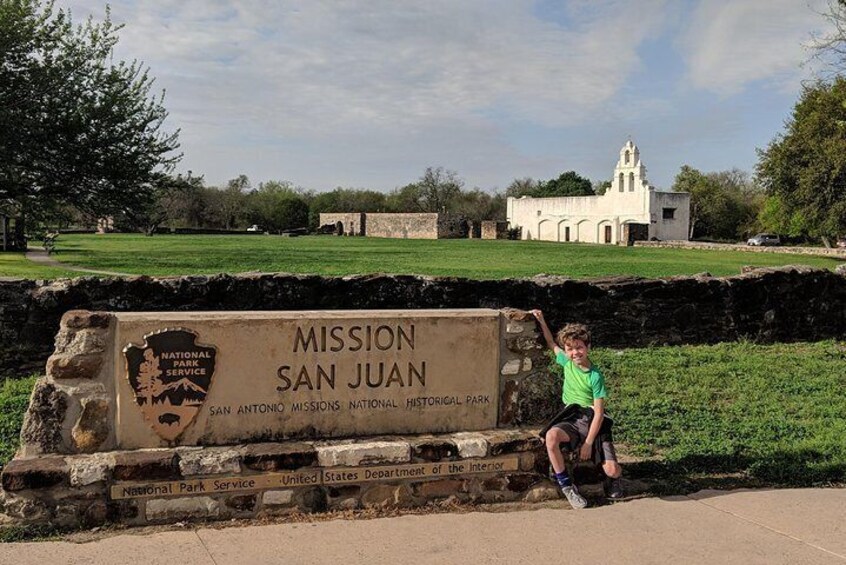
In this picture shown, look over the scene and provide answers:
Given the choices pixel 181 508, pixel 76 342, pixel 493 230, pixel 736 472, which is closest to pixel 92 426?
pixel 76 342

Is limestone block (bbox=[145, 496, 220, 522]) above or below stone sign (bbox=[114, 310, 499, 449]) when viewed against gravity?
below

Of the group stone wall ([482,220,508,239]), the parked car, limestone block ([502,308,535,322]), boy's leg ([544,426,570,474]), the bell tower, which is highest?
the bell tower

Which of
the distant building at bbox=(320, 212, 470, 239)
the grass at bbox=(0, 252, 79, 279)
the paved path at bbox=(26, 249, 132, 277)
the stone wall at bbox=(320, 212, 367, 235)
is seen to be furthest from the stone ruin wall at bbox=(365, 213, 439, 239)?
the grass at bbox=(0, 252, 79, 279)

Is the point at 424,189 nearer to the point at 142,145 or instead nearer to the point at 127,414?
the point at 142,145

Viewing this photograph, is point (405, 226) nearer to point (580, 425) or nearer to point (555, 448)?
point (580, 425)

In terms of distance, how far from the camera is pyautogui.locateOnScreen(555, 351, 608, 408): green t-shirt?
5320 millimetres

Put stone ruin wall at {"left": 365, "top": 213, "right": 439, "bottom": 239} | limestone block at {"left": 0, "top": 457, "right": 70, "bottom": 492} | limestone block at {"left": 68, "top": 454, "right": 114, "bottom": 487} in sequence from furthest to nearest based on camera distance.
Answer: stone ruin wall at {"left": 365, "top": 213, "right": 439, "bottom": 239}
limestone block at {"left": 68, "top": 454, "right": 114, "bottom": 487}
limestone block at {"left": 0, "top": 457, "right": 70, "bottom": 492}

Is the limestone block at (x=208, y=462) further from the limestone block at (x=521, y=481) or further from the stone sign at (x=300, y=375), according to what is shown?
the limestone block at (x=521, y=481)

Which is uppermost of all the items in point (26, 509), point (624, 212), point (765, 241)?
point (624, 212)

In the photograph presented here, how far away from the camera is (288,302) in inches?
396

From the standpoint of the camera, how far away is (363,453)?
4945mm

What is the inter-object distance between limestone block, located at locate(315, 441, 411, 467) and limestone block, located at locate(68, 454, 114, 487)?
1.22 meters

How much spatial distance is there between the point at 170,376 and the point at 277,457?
830 mm

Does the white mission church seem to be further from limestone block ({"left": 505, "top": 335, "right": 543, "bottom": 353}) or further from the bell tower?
limestone block ({"left": 505, "top": 335, "right": 543, "bottom": 353})
